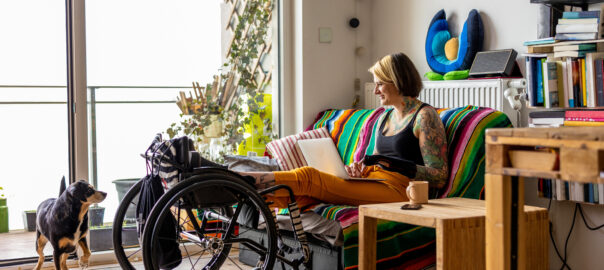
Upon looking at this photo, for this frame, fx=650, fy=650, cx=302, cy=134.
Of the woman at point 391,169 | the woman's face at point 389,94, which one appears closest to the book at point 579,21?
the woman at point 391,169

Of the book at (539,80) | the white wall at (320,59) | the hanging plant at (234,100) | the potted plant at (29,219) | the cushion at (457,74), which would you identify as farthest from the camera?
the white wall at (320,59)

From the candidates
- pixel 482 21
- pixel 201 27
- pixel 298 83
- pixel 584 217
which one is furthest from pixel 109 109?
pixel 584 217

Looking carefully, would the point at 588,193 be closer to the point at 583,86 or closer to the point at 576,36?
the point at 583,86

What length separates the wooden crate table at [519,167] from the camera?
1422 millimetres

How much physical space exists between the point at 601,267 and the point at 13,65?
10.2 feet

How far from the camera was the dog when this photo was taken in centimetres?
288

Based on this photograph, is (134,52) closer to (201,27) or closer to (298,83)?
(201,27)

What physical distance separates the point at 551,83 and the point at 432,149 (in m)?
0.56

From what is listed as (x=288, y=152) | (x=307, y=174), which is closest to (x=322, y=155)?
(x=288, y=152)

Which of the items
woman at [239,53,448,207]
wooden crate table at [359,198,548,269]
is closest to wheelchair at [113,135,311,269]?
woman at [239,53,448,207]

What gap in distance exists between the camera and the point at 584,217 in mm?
2875

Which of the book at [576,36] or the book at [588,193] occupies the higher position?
the book at [576,36]

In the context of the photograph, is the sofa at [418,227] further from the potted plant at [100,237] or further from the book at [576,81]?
the potted plant at [100,237]

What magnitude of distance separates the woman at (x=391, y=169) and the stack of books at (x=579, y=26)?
629 millimetres
